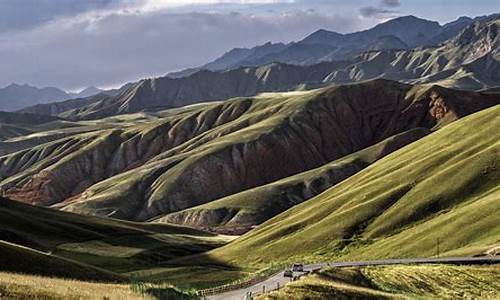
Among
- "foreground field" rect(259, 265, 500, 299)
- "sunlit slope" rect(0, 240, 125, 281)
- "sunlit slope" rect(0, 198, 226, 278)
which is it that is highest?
"sunlit slope" rect(0, 240, 125, 281)

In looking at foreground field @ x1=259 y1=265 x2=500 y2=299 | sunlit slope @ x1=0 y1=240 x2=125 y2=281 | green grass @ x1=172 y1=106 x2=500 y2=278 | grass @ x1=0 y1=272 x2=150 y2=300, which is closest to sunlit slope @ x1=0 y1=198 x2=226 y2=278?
green grass @ x1=172 y1=106 x2=500 y2=278

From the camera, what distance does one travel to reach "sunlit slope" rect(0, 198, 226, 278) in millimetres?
131750

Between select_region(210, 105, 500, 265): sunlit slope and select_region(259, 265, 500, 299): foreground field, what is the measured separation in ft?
60.7

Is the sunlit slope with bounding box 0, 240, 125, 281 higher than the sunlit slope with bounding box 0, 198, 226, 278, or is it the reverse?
the sunlit slope with bounding box 0, 240, 125, 281

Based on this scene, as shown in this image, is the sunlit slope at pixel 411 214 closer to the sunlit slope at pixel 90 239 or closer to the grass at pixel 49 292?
the sunlit slope at pixel 90 239

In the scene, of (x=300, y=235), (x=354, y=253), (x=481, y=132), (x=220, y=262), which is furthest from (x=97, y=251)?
(x=481, y=132)

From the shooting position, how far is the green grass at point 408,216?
11619 cm

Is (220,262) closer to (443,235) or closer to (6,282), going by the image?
(443,235)

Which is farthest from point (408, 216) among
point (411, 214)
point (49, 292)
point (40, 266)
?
point (49, 292)

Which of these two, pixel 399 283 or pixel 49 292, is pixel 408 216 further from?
Result: pixel 49 292

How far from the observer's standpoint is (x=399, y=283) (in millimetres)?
72312

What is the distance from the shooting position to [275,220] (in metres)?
192

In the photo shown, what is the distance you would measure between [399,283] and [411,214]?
220 feet

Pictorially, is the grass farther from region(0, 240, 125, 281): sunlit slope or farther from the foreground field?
region(0, 240, 125, 281): sunlit slope
